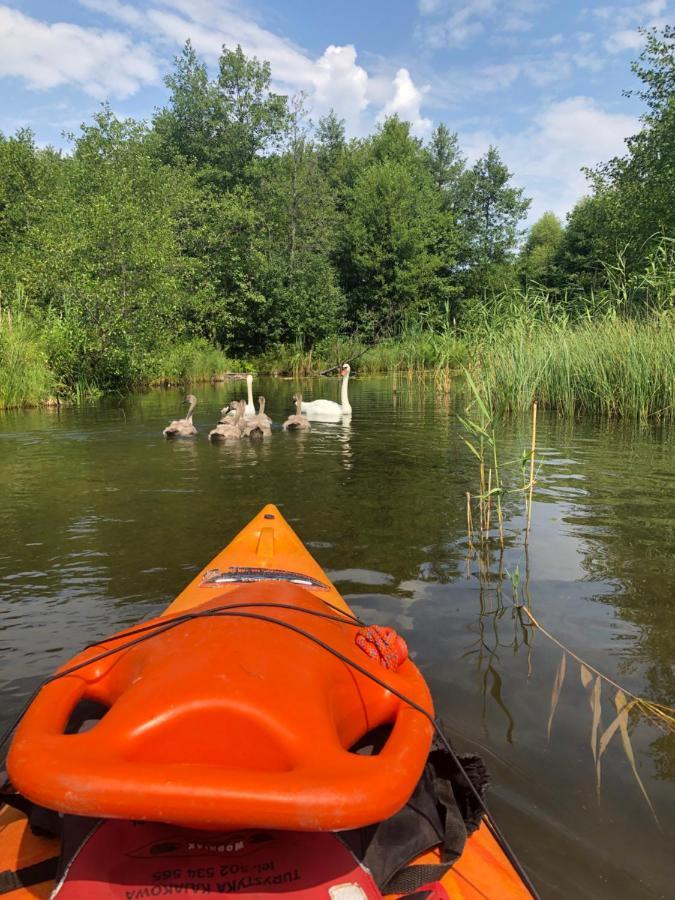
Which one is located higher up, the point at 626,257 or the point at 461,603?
the point at 626,257

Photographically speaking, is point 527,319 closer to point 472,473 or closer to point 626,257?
point 472,473

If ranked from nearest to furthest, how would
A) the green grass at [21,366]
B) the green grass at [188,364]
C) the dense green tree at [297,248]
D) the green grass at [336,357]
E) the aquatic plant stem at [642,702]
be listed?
the aquatic plant stem at [642,702]
the green grass at [21,366]
the green grass at [188,364]
the green grass at [336,357]
the dense green tree at [297,248]

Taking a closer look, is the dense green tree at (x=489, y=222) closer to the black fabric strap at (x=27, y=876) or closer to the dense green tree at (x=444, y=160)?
the dense green tree at (x=444, y=160)

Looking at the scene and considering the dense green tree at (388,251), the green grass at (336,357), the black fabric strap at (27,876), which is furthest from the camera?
the dense green tree at (388,251)

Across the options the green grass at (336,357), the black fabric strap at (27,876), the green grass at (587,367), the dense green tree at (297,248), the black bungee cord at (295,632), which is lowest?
the black fabric strap at (27,876)

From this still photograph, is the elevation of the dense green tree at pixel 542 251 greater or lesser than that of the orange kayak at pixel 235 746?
greater

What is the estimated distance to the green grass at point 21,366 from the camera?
46.2 ft

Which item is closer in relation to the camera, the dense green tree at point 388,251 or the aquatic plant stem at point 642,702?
the aquatic plant stem at point 642,702

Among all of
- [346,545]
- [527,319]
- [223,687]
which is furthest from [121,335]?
[223,687]

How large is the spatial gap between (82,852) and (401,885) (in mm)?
768

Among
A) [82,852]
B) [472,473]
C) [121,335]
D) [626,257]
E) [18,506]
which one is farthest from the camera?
[626,257]

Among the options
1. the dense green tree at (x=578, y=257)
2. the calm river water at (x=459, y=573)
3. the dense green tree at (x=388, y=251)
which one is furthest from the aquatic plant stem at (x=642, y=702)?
the dense green tree at (x=388, y=251)

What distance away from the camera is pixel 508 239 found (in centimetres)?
4528

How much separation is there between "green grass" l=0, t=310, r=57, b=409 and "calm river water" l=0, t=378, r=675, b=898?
4.70 m
